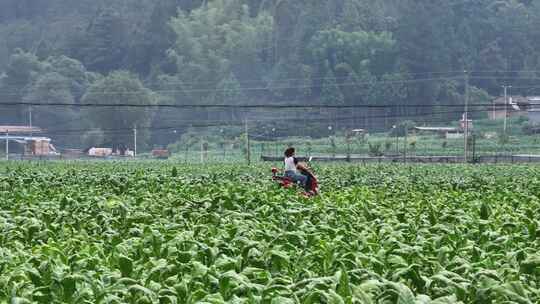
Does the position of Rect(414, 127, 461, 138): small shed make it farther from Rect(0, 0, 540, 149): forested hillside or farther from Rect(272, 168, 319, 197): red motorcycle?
Rect(272, 168, 319, 197): red motorcycle

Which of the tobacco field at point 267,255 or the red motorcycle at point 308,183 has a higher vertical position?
the tobacco field at point 267,255

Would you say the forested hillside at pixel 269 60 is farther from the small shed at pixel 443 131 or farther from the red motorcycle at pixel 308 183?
the red motorcycle at pixel 308 183

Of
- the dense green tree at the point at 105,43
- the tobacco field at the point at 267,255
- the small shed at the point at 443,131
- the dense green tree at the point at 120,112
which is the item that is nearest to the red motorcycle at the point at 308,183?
the tobacco field at the point at 267,255

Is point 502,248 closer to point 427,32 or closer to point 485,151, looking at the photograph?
point 485,151

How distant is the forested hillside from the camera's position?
127188 mm

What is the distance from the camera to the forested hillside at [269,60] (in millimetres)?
127188

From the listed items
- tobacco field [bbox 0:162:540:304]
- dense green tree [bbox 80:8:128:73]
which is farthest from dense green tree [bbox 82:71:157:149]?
tobacco field [bbox 0:162:540:304]

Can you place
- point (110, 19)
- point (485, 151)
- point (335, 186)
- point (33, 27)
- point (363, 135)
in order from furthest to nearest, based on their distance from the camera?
point (33, 27), point (110, 19), point (363, 135), point (485, 151), point (335, 186)

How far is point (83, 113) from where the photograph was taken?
127 metres

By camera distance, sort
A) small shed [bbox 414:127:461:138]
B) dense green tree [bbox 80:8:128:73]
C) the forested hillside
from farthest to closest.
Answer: dense green tree [bbox 80:8:128:73]
the forested hillside
small shed [bbox 414:127:461:138]

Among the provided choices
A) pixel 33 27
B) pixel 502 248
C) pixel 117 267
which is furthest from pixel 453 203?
pixel 33 27

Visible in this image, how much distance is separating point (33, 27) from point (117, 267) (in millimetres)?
171128

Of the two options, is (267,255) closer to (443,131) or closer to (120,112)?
(443,131)

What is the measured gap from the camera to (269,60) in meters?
148
